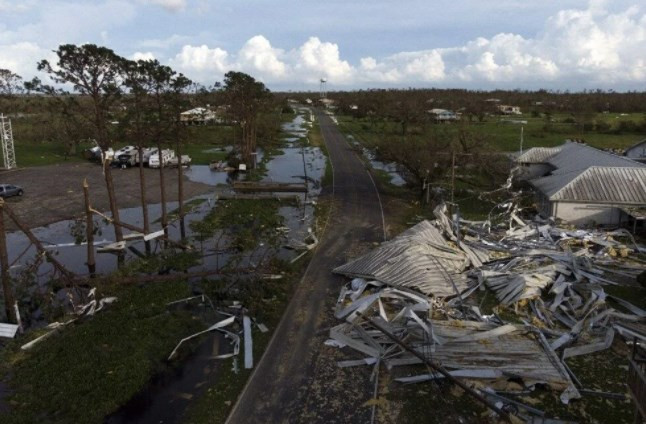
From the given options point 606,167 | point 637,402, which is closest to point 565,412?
point 637,402

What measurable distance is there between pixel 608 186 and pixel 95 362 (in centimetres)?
2982

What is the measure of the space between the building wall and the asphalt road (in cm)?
1298

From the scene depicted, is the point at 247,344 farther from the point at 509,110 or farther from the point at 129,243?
the point at 509,110

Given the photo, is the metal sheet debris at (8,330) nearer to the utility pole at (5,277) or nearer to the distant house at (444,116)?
the utility pole at (5,277)

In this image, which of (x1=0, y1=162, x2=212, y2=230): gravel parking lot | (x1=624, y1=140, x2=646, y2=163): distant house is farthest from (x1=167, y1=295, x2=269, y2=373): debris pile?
(x1=624, y1=140, x2=646, y2=163): distant house

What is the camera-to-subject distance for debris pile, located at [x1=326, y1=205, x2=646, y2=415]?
48.7 feet

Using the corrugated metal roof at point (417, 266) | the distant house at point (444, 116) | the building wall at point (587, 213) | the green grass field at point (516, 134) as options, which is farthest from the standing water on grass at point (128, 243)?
the distant house at point (444, 116)

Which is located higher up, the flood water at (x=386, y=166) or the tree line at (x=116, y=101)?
the tree line at (x=116, y=101)

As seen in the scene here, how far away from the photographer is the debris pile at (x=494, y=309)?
14.9 meters

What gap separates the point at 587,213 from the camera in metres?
30.7

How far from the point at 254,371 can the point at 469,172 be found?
3712 cm

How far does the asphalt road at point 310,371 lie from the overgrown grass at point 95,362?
3.41 meters

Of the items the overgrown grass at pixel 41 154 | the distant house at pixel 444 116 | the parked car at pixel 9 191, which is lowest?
the parked car at pixel 9 191

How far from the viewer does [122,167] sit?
2072 inches
